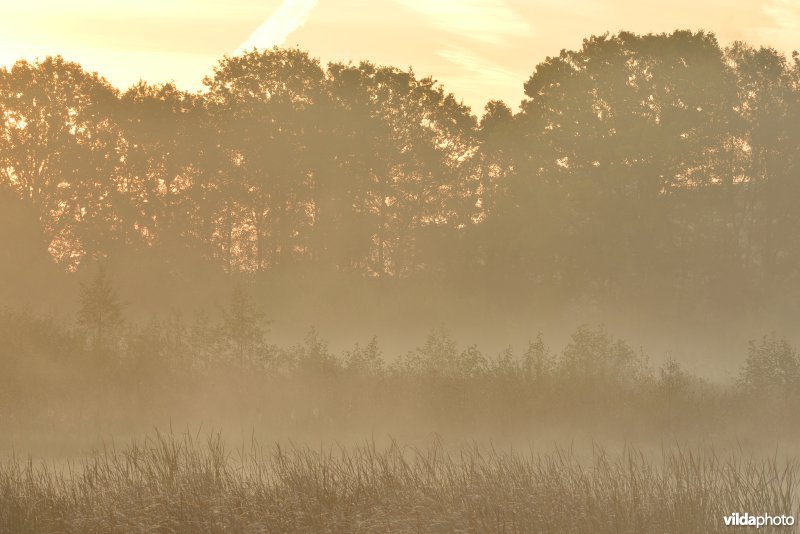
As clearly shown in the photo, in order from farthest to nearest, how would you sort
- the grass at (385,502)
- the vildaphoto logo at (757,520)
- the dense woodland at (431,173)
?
1. the dense woodland at (431,173)
2. the vildaphoto logo at (757,520)
3. the grass at (385,502)

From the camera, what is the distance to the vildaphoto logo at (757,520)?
16.0 meters

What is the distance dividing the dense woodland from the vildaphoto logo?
33804mm

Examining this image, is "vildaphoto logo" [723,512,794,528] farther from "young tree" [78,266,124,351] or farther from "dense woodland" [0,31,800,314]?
"dense woodland" [0,31,800,314]

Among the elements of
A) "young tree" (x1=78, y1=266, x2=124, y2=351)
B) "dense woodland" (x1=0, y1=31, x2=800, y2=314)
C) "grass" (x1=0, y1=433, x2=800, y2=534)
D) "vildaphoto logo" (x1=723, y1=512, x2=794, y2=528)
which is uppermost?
"dense woodland" (x1=0, y1=31, x2=800, y2=314)

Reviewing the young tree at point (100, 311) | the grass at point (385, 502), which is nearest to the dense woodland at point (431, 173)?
the young tree at point (100, 311)

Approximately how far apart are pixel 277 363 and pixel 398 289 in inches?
899

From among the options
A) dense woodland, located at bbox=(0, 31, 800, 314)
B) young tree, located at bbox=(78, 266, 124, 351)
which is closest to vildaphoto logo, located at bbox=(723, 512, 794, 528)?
young tree, located at bbox=(78, 266, 124, 351)

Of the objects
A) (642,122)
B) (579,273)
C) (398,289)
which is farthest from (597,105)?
(398,289)

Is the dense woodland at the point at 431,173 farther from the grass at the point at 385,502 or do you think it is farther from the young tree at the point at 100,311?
the grass at the point at 385,502

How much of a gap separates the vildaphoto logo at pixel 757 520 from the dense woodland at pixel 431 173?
3380cm

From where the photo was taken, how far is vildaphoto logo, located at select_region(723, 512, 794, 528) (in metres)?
16.0

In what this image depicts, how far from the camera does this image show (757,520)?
16.0 m

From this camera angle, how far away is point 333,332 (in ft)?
165

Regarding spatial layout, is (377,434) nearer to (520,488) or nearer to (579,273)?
(520,488)
